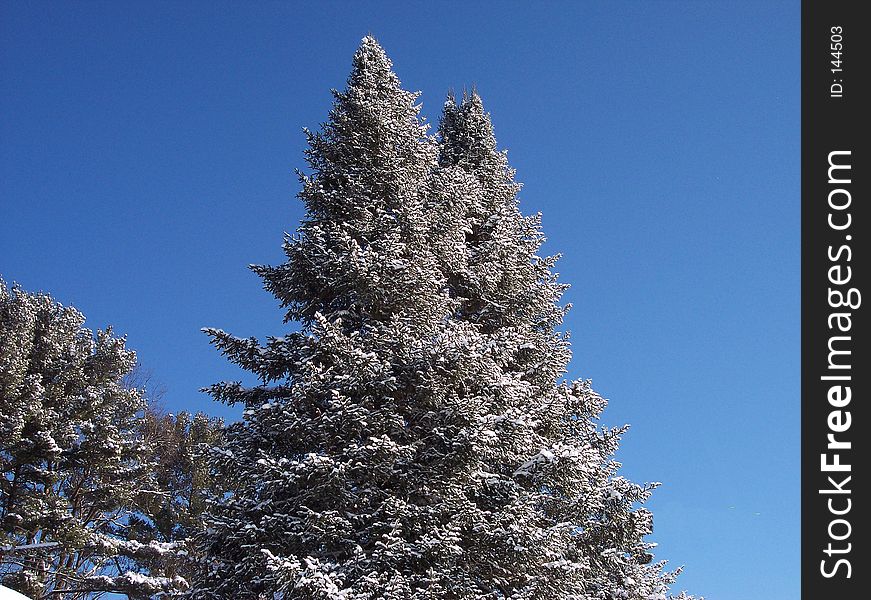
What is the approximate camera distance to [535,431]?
1454 centimetres

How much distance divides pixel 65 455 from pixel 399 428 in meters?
15.0

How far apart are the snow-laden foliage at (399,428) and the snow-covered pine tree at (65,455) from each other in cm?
1093

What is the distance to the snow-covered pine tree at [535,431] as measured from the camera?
11.4m

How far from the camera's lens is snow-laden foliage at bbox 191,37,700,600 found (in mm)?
10438

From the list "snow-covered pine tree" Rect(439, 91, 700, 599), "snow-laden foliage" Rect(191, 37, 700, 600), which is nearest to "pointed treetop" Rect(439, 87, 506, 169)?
"snow-covered pine tree" Rect(439, 91, 700, 599)

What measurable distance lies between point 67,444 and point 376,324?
1396cm

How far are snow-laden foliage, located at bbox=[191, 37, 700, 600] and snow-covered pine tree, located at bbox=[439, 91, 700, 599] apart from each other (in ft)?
0.16

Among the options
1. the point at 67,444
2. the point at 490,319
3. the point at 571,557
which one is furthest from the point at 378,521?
the point at 67,444

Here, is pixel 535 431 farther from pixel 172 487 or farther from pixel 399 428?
pixel 172 487
